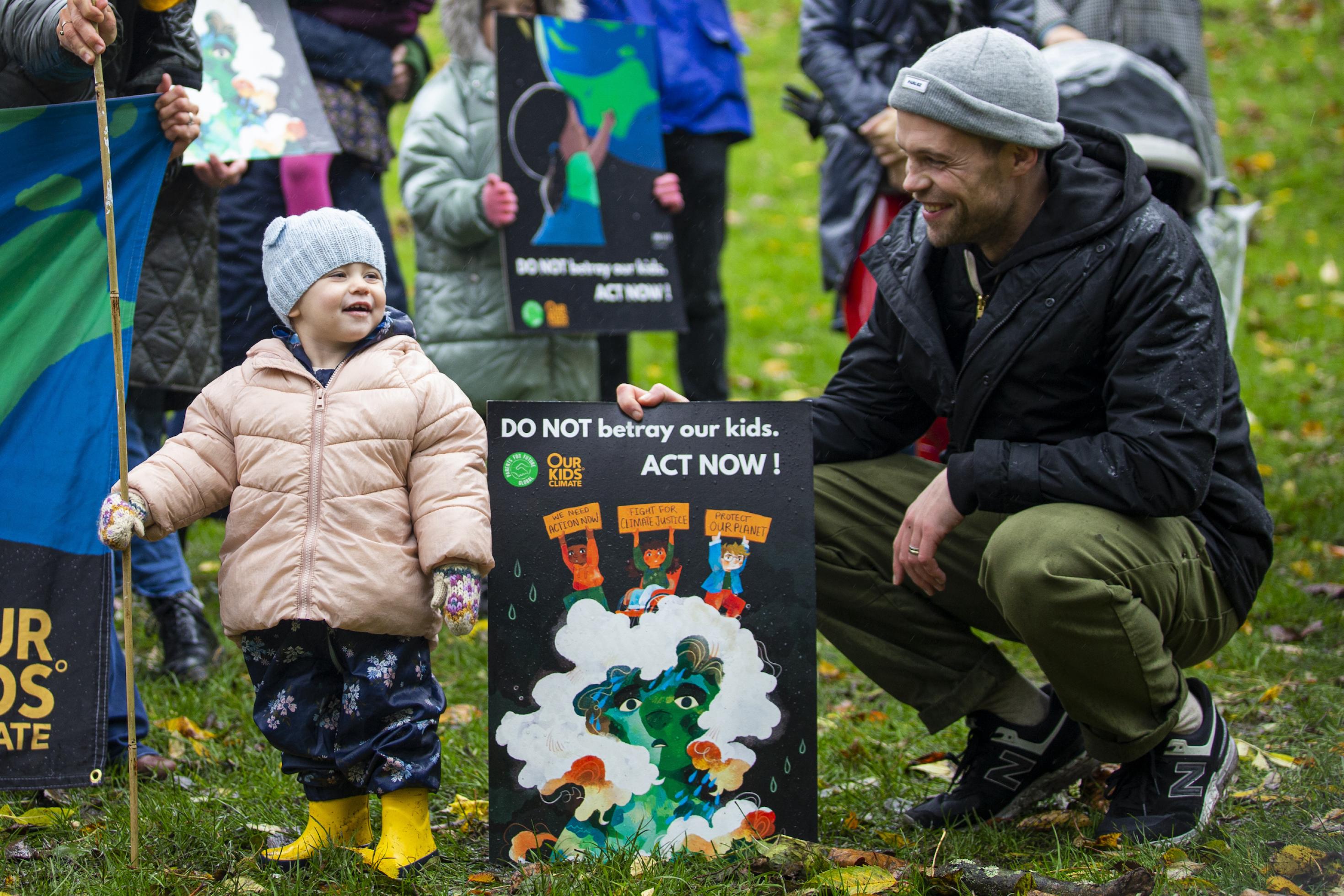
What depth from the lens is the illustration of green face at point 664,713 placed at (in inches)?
110

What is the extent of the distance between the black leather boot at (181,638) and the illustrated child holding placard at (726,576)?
6.15ft

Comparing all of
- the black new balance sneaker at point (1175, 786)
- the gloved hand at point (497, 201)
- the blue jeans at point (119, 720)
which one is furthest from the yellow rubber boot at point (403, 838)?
the gloved hand at point (497, 201)

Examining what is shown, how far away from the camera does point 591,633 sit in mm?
2846

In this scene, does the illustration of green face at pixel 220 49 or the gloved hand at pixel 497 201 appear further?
the gloved hand at pixel 497 201

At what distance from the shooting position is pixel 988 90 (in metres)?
2.91

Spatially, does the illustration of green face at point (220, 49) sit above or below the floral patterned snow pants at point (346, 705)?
above

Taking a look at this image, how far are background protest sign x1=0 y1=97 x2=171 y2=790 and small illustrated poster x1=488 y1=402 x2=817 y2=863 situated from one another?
0.91m

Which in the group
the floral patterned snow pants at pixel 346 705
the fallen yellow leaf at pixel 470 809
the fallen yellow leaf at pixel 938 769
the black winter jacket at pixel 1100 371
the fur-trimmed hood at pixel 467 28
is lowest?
the fallen yellow leaf at pixel 938 769

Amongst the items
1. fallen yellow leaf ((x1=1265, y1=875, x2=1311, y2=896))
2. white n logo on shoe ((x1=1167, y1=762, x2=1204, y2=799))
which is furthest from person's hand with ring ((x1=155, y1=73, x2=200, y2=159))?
fallen yellow leaf ((x1=1265, y1=875, x2=1311, y2=896))

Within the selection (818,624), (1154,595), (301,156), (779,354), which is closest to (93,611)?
(818,624)

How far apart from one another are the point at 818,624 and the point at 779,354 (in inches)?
187

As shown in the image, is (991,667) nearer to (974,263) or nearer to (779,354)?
(974,263)

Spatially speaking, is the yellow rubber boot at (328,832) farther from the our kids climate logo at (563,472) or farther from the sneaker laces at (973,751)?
the sneaker laces at (973,751)

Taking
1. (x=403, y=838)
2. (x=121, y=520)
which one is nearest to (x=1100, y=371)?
(x=403, y=838)
